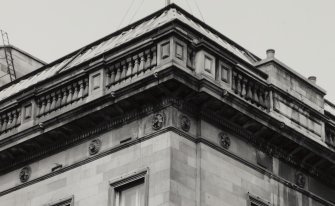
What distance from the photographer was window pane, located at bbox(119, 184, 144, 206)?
3350 centimetres

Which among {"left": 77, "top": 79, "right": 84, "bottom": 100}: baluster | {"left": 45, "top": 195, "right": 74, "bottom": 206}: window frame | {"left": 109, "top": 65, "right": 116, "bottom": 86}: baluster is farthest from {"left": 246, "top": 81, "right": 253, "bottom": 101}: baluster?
{"left": 45, "top": 195, "right": 74, "bottom": 206}: window frame

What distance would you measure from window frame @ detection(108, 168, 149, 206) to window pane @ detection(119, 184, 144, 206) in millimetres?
140

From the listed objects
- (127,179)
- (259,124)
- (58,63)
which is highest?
(58,63)

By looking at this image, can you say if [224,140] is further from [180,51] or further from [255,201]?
[180,51]

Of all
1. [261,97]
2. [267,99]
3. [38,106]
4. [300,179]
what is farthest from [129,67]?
[300,179]

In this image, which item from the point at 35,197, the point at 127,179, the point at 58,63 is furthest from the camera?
the point at 58,63

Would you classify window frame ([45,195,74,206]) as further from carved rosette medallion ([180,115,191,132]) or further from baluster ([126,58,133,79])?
carved rosette medallion ([180,115,191,132])

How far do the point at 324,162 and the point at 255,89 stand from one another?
3659 millimetres

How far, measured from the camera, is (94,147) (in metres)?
35.5

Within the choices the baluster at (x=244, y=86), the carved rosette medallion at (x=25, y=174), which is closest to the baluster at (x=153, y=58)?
the baluster at (x=244, y=86)

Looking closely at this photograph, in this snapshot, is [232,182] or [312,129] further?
[312,129]

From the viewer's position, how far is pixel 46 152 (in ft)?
121

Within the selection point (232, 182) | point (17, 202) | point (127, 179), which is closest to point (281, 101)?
point (232, 182)

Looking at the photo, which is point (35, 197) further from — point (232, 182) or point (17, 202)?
point (232, 182)
